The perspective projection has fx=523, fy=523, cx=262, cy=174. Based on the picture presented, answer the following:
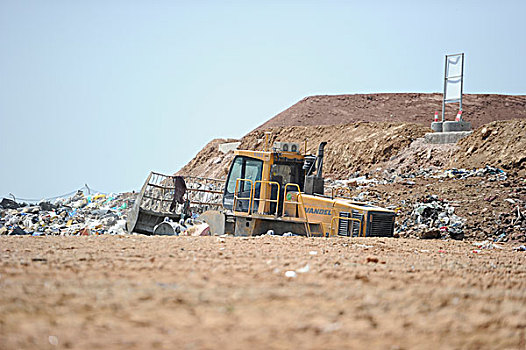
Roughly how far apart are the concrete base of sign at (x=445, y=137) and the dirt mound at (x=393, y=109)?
1697 centimetres

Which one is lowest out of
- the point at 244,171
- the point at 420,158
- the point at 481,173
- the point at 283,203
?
the point at 283,203

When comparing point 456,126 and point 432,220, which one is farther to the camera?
point 456,126

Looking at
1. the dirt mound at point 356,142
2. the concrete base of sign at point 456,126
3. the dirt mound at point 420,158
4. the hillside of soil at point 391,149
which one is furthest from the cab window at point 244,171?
the dirt mound at point 356,142

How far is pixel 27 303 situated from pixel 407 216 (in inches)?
486

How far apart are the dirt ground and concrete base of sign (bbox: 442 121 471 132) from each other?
17988 millimetres

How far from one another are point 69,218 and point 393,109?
1310 inches

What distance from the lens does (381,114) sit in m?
43.7

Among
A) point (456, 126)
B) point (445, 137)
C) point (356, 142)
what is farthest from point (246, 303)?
point (356, 142)

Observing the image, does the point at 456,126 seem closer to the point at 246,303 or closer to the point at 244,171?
the point at 244,171

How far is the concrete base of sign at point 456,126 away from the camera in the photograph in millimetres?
22328

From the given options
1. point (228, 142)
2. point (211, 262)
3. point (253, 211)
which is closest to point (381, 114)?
point (228, 142)

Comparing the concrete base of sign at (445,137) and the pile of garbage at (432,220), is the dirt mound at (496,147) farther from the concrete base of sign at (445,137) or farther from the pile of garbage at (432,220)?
the pile of garbage at (432,220)

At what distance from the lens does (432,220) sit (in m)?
13.7

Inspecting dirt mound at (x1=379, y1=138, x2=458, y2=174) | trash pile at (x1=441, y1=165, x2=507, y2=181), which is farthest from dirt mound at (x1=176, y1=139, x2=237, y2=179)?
trash pile at (x1=441, y1=165, x2=507, y2=181)
